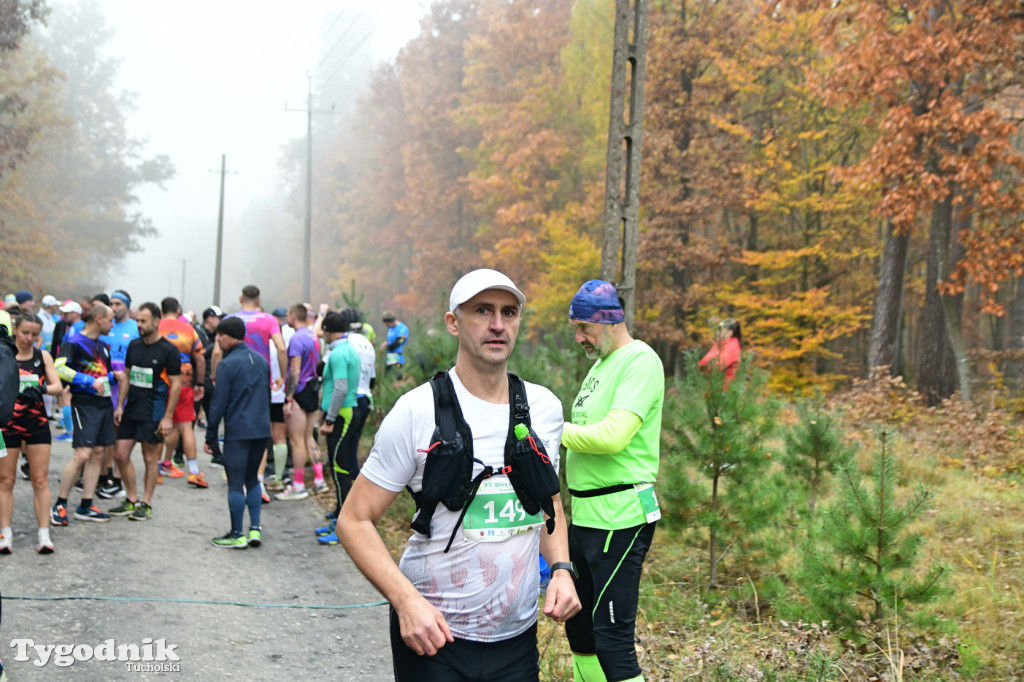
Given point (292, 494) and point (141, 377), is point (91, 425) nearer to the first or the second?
point (141, 377)

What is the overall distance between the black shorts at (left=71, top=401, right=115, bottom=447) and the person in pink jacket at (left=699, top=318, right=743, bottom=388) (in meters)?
5.58

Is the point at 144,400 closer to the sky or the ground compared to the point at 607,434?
closer to the ground

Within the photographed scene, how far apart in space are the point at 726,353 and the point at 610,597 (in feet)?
13.4

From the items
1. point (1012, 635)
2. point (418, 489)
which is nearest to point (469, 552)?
point (418, 489)

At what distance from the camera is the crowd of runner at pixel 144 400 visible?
6.92 m

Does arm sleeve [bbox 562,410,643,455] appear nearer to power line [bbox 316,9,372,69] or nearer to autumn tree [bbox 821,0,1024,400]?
autumn tree [bbox 821,0,1024,400]

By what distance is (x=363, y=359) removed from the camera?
850 cm

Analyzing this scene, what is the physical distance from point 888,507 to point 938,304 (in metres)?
14.2

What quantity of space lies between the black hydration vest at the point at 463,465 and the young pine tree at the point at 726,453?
408 cm

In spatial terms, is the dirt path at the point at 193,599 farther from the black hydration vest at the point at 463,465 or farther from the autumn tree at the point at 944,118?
the autumn tree at the point at 944,118

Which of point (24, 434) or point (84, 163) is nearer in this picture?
point (24, 434)

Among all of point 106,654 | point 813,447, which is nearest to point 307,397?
point 106,654

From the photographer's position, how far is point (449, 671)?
250cm

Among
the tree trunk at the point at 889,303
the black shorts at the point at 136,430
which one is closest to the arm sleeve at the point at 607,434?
the black shorts at the point at 136,430
